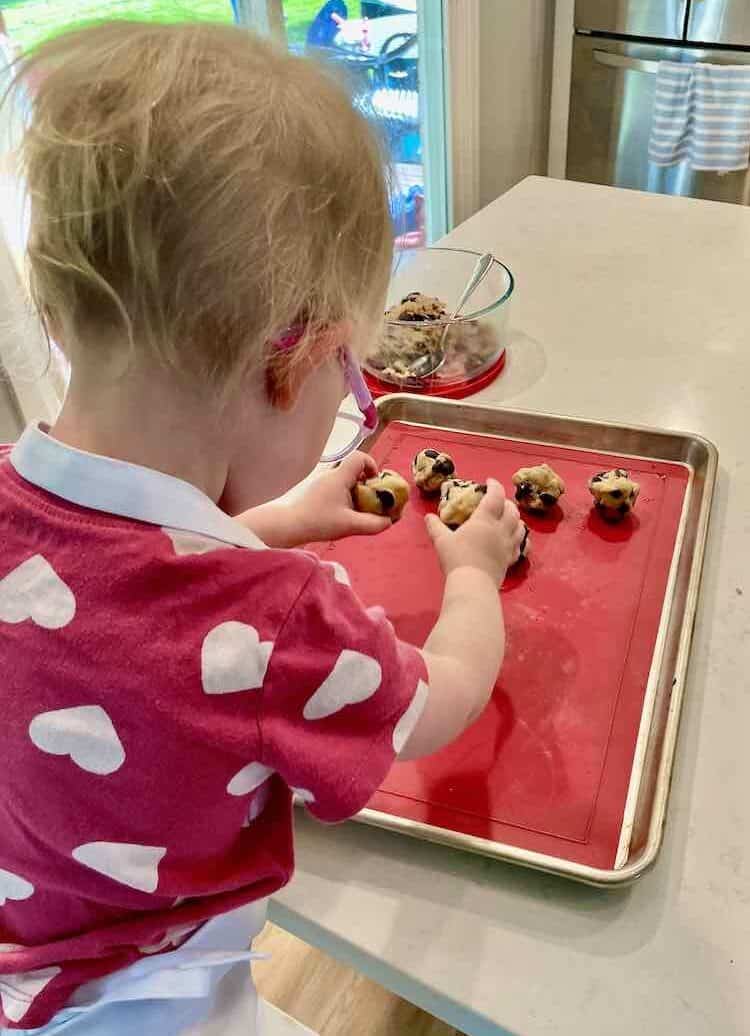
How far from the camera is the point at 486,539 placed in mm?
664

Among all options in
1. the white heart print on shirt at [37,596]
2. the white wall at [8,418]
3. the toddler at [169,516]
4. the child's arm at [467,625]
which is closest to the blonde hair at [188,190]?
the toddler at [169,516]

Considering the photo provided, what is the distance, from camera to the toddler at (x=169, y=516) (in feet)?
1.30

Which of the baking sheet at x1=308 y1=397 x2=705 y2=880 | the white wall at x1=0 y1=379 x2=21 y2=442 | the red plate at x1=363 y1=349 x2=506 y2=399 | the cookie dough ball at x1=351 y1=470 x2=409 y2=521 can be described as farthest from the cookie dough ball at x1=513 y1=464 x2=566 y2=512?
the white wall at x1=0 y1=379 x2=21 y2=442

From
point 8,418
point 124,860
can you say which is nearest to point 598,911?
point 124,860

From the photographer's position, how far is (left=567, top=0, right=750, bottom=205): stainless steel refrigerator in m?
2.13

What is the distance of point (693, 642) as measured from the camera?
2.28 feet

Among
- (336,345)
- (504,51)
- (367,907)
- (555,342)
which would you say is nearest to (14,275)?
(555,342)

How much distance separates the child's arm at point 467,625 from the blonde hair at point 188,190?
23 centimetres

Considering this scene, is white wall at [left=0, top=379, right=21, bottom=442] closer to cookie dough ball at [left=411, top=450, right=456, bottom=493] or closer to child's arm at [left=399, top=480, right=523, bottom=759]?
cookie dough ball at [left=411, top=450, right=456, bottom=493]

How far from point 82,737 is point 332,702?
0.40 ft

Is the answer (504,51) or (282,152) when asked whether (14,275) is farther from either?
(504,51)

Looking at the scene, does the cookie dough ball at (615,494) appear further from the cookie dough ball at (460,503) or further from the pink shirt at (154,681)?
the pink shirt at (154,681)

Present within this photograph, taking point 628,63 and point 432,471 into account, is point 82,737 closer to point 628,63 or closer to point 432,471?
point 432,471

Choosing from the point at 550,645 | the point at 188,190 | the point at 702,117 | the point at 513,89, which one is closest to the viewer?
the point at 188,190
